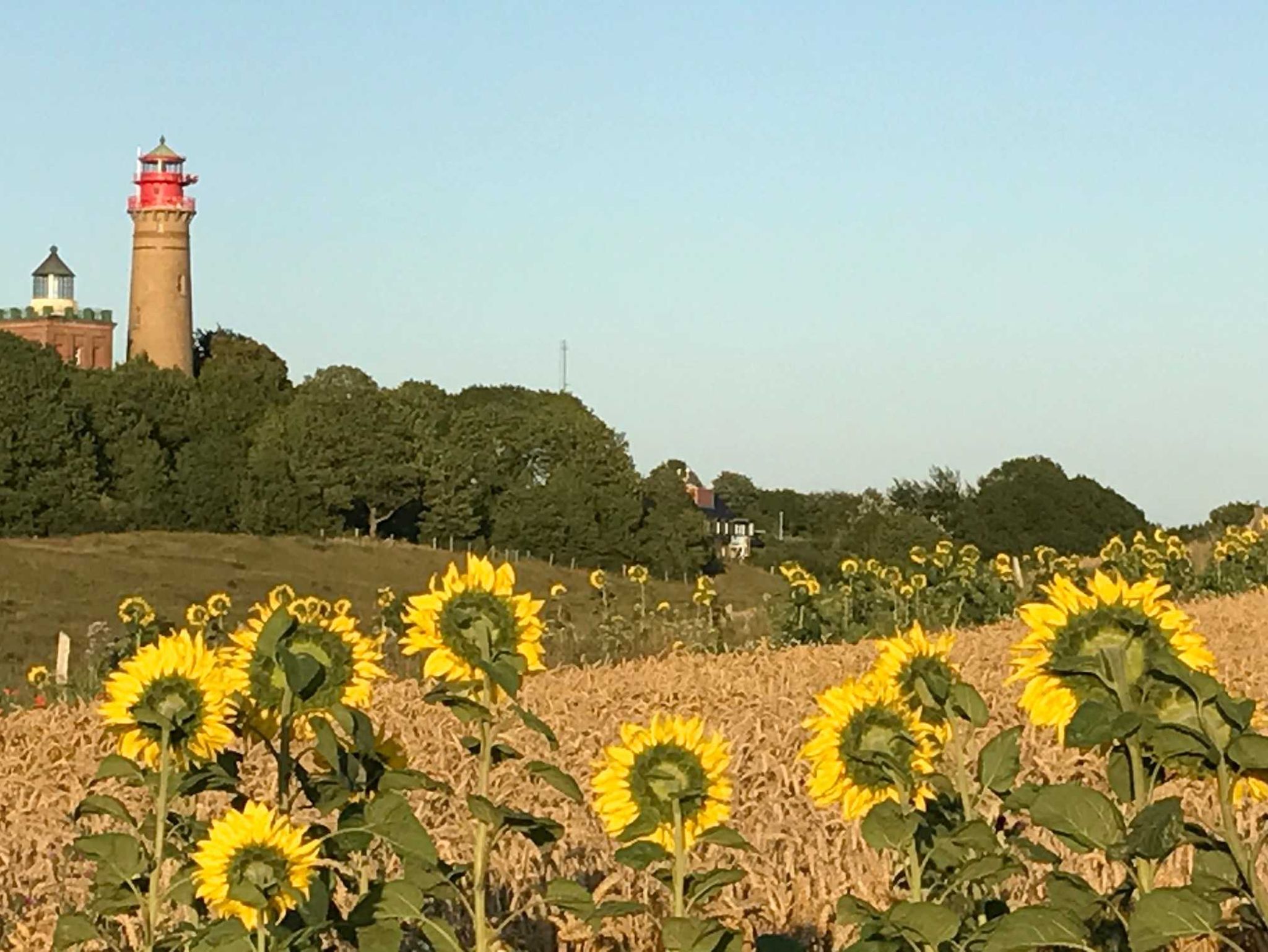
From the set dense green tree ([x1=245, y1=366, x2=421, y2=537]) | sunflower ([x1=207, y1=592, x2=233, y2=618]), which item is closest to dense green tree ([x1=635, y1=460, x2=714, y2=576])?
dense green tree ([x1=245, y1=366, x2=421, y2=537])

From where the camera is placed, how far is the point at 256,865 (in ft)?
14.1

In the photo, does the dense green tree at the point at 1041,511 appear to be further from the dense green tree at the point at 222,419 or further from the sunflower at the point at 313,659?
the sunflower at the point at 313,659

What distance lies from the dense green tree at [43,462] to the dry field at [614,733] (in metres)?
68.3

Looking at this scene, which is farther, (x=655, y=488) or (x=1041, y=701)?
(x=655, y=488)

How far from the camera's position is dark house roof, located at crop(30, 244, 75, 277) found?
111000 millimetres

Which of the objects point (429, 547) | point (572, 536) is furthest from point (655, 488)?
point (429, 547)

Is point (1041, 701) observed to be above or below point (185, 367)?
below

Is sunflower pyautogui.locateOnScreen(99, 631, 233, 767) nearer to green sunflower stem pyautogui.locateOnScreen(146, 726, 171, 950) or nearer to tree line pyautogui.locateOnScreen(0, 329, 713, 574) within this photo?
green sunflower stem pyautogui.locateOnScreen(146, 726, 171, 950)

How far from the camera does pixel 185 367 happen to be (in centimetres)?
Result: 9731

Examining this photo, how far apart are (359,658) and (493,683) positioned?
0.35 metres

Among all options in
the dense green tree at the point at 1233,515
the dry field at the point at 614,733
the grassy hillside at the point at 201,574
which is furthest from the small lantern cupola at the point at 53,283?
the dry field at the point at 614,733

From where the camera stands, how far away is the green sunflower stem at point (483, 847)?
177 inches

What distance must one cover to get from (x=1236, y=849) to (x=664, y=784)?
137cm

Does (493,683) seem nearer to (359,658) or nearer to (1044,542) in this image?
(359,658)
